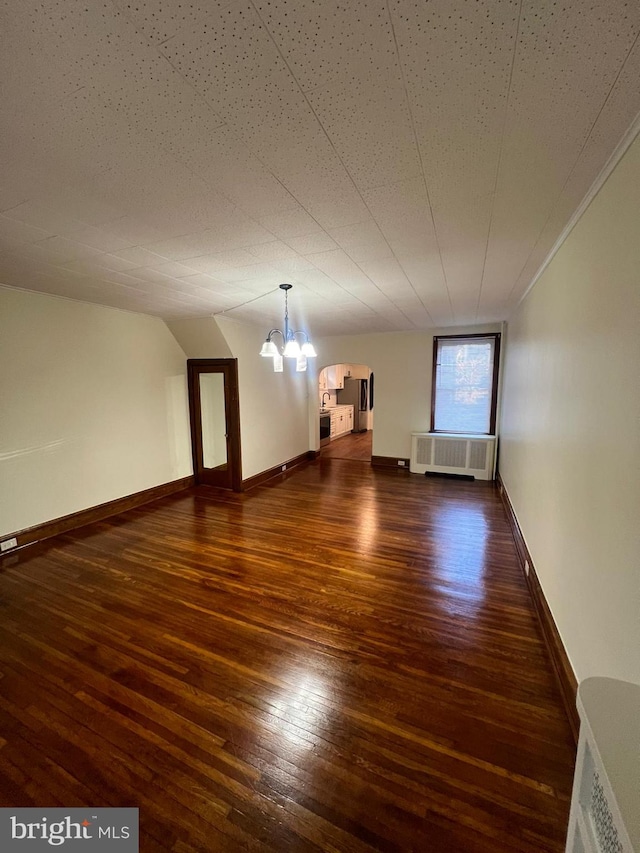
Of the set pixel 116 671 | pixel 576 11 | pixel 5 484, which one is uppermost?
pixel 576 11

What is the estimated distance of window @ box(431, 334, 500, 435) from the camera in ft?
19.5

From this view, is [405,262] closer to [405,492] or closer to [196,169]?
[196,169]

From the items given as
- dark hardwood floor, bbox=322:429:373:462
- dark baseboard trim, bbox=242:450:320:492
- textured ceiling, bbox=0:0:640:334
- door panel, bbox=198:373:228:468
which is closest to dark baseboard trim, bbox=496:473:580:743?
textured ceiling, bbox=0:0:640:334

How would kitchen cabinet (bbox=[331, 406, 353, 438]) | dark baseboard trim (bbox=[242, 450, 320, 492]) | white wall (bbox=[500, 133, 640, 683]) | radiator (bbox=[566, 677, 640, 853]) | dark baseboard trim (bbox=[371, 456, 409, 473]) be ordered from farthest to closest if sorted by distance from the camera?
1. kitchen cabinet (bbox=[331, 406, 353, 438])
2. dark baseboard trim (bbox=[371, 456, 409, 473])
3. dark baseboard trim (bbox=[242, 450, 320, 492])
4. white wall (bbox=[500, 133, 640, 683])
5. radiator (bbox=[566, 677, 640, 853])

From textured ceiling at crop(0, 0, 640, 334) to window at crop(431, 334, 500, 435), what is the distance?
3.69m

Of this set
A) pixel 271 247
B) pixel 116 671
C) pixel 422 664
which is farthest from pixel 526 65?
pixel 116 671

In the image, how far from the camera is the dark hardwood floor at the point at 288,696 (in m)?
1.33

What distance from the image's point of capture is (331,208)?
5.95 feet

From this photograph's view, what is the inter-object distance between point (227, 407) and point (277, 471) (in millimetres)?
1728

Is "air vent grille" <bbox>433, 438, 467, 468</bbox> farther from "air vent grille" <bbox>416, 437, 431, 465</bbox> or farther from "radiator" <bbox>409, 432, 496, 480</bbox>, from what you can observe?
"air vent grille" <bbox>416, 437, 431, 465</bbox>

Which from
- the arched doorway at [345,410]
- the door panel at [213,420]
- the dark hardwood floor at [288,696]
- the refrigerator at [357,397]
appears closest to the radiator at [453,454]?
the arched doorway at [345,410]

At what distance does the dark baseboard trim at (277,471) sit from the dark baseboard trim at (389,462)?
145cm

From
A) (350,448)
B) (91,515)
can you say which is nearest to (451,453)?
(350,448)

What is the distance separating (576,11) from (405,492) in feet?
16.4
